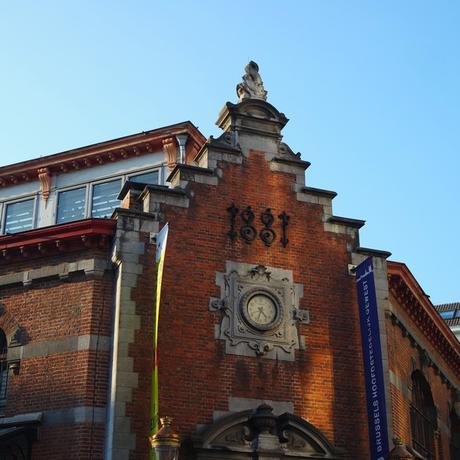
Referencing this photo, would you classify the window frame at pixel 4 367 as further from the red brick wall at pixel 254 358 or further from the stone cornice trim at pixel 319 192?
the stone cornice trim at pixel 319 192

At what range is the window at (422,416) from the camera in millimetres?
23094

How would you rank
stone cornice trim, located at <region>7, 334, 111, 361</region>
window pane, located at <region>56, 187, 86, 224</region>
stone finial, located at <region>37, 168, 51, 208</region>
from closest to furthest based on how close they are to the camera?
stone cornice trim, located at <region>7, 334, 111, 361</region>
window pane, located at <region>56, 187, 86, 224</region>
stone finial, located at <region>37, 168, 51, 208</region>

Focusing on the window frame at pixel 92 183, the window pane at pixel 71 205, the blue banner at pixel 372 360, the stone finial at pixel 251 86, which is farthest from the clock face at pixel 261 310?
the window pane at pixel 71 205

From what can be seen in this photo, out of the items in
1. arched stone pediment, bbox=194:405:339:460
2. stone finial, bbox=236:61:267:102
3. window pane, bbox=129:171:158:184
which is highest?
window pane, bbox=129:171:158:184

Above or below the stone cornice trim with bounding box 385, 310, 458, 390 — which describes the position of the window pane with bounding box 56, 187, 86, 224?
above

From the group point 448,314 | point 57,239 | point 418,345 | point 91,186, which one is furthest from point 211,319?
point 448,314

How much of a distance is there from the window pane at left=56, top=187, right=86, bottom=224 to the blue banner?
1078 centimetres

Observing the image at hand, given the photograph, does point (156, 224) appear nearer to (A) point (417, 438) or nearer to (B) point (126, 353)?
(B) point (126, 353)

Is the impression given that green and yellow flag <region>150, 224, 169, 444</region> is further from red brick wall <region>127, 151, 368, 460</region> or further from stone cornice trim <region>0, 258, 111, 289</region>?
stone cornice trim <region>0, 258, 111, 289</region>

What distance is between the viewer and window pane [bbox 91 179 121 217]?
86.5 feet

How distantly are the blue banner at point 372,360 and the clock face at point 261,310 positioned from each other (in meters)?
2.15

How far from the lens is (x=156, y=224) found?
61.7ft

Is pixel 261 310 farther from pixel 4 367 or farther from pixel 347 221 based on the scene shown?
pixel 4 367

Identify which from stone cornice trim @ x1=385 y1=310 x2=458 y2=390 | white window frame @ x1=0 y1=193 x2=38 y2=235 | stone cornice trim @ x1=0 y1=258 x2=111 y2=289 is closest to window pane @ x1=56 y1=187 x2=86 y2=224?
white window frame @ x1=0 y1=193 x2=38 y2=235
